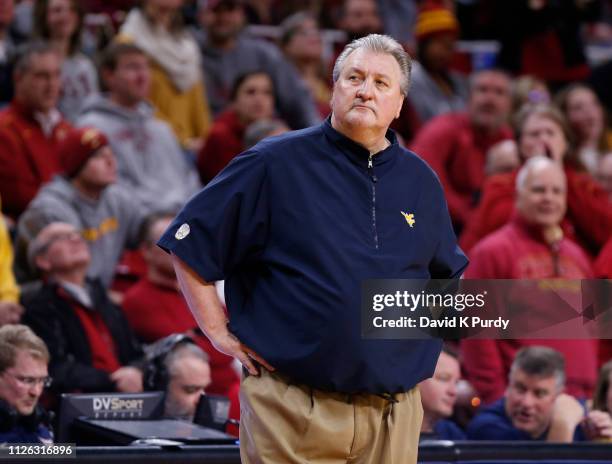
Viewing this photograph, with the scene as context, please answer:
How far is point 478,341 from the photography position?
5.43m

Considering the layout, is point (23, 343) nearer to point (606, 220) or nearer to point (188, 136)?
point (606, 220)

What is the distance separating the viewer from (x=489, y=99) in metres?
7.57

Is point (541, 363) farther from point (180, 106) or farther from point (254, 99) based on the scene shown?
point (180, 106)

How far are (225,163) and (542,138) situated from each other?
1908 mm

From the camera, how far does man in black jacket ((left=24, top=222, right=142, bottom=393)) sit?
5109 mm

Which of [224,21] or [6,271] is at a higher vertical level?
[224,21]

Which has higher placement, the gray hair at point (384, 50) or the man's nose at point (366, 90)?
the gray hair at point (384, 50)

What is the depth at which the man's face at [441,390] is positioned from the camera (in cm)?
503

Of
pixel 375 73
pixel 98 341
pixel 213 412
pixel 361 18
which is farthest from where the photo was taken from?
pixel 361 18

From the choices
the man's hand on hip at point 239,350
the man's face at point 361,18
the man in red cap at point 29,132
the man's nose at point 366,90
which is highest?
the man's face at point 361,18

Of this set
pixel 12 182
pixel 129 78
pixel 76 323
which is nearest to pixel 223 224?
pixel 76 323

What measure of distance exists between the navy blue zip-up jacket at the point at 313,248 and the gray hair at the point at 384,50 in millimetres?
157

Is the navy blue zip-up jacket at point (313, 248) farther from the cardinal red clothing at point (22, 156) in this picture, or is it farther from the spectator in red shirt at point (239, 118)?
the spectator in red shirt at point (239, 118)

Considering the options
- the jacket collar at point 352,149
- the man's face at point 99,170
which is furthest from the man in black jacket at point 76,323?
the jacket collar at point 352,149
